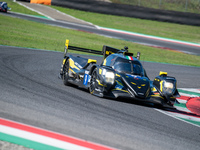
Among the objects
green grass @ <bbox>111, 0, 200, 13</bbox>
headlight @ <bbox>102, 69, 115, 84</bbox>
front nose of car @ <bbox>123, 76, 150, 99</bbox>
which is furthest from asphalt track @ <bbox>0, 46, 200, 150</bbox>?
green grass @ <bbox>111, 0, 200, 13</bbox>

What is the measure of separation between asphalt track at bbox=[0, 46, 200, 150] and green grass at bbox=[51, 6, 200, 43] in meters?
19.4

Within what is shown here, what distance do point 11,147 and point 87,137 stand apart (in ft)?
4.09

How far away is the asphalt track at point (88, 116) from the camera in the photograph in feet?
17.5

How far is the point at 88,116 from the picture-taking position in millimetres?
6355

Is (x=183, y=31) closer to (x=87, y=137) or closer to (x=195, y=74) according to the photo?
(x=195, y=74)

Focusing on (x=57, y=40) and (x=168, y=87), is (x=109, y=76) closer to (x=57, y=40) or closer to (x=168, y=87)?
(x=168, y=87)

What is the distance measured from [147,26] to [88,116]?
24472mm

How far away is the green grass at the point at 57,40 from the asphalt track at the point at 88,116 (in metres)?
8.52

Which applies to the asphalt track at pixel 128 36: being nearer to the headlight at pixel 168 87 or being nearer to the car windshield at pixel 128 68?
the car windshield at pixel 128 68

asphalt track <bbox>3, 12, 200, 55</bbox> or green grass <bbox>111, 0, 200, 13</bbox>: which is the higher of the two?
green grass <bbox>111, 0, 200, 13</bbox>

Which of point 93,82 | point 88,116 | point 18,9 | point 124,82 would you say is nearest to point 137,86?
point 124,82

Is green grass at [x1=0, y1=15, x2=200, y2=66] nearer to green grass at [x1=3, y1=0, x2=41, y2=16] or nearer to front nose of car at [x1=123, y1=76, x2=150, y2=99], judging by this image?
green grass at [x1=3, y1=0, x2=41, y2=16]

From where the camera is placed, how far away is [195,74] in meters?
16.2

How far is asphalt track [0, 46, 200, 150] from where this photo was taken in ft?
17.5
